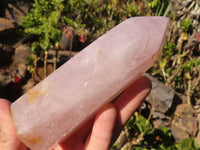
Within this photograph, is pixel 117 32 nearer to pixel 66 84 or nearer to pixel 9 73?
pixel 66 84

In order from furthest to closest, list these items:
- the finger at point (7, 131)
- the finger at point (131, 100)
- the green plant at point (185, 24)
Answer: the green plant at point (185, 24) < the finger at point (131, 100) < the finger at point (7, 131)

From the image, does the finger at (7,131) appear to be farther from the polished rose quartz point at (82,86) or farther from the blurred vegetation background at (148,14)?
the blurred vegetation background at (148,14)

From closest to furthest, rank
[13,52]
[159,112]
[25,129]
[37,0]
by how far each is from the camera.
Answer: [25,129], [159,112], [37,0], [13,52]

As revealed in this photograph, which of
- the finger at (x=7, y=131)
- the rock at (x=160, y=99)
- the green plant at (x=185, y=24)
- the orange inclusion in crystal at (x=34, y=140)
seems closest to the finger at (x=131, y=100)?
the orange inclusion in crystal at (x=34, y=140)

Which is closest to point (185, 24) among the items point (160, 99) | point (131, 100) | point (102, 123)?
point (160, 99)

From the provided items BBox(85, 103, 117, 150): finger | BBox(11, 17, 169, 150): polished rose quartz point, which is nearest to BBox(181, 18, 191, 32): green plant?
BBox(11, 17, 169, 150): polished rose quartz point

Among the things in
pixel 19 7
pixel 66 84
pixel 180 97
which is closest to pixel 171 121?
pixel 180 97

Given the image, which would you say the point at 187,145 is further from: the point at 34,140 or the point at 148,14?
the point at 148,14
